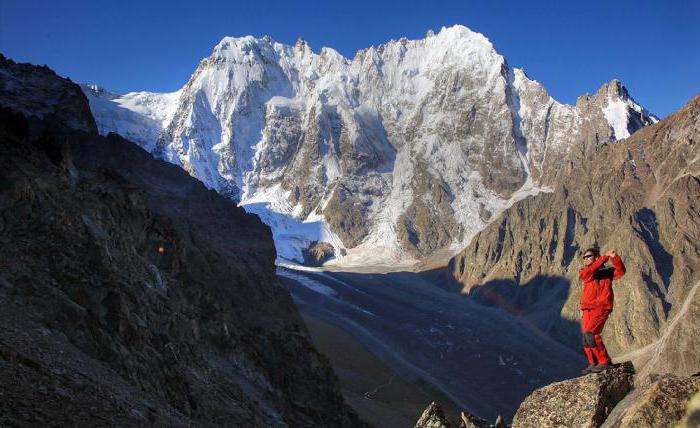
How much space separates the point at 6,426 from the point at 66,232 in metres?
14.4

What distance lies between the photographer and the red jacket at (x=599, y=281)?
12812 mm

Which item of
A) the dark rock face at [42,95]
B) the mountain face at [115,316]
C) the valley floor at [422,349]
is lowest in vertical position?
the valley floor at [422,349]

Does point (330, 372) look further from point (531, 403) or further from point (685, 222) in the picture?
point (685, 222)

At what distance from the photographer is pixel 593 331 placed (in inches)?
507

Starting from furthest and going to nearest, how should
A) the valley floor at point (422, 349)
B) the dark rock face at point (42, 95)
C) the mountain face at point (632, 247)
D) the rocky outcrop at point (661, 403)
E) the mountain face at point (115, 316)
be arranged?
1. the mountain face at point (632, 247)
2. the valley floor at point (422, 349)
3. the dark rock face at point (42, 95)
4. the mountain face at point (115, 316)
5. the rocky outcrop at point (661, 403)

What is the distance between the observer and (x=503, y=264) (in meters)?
193

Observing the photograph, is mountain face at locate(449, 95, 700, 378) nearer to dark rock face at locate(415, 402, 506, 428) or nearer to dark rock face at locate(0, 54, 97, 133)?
dark rock face at locate(0, 54, 97, 133)

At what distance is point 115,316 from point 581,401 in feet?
54.0

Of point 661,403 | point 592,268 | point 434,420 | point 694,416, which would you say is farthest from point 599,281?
point 694,416

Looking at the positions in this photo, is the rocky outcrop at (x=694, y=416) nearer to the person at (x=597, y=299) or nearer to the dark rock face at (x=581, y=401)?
the dark rock face at (x=581, y=401)

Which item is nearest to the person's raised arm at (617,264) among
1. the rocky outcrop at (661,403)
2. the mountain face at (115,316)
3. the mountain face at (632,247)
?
the rocky outcrop at (661,403)

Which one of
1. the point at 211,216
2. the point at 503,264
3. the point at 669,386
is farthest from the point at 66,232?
the point at 503,264

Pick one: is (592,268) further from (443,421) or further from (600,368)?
(443,421)

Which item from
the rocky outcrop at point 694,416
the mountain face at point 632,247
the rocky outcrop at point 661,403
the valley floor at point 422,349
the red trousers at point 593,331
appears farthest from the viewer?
the mountain face at point 632,247
